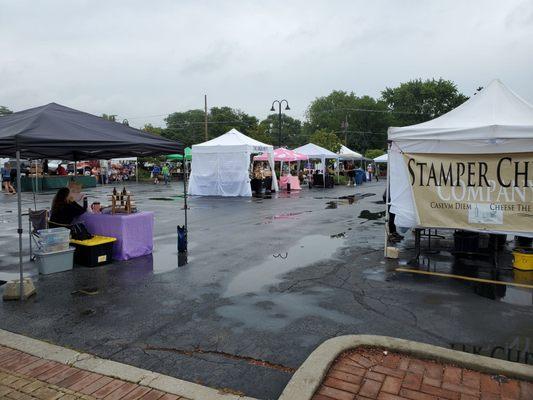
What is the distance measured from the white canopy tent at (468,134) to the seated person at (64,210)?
6.12m

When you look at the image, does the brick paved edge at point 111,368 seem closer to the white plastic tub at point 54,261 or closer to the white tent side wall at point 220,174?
the white plastic tub at point 54,261

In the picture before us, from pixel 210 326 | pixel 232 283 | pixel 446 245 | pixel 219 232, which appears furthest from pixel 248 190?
pixel 210 326

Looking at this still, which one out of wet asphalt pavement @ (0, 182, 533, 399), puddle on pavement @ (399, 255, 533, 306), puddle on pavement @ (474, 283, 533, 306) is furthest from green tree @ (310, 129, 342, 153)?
puddle on pavement @ (474, 283, 533, 306)

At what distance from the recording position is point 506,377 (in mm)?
3738

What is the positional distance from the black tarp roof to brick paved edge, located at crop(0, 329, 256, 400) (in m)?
2.70

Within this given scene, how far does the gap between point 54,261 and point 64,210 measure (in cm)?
140

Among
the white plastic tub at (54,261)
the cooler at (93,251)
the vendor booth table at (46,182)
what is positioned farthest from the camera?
the vendor booth table at (46,182)

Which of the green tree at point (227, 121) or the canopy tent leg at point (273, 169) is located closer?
the canopy tent leg at point (273, 169)

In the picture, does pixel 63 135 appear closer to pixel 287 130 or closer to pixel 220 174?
pixel 220 174

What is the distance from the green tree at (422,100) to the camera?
78938mm

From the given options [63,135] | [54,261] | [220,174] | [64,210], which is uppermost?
[63,135]

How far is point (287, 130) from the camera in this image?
102750mm

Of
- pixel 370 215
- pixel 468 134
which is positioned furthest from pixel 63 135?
pixel 370 215

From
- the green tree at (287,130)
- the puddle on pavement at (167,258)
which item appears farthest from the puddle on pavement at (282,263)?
the green tree at (287,130)
